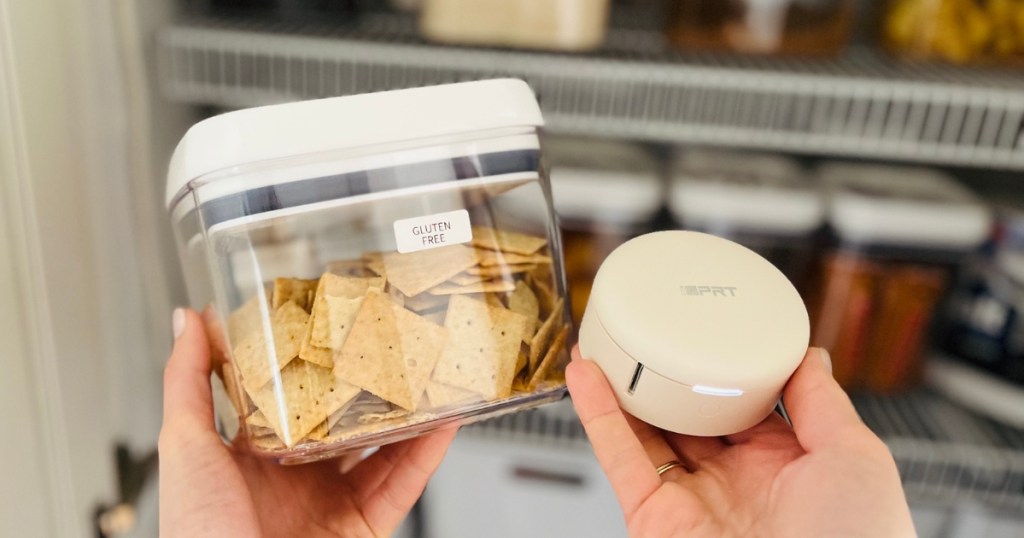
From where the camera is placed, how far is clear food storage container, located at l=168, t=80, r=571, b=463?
49cm

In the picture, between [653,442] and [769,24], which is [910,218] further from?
[653,442]

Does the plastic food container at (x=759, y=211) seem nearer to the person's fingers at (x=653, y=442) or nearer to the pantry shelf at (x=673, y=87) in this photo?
the pantry shelf at (x=673, y=87)

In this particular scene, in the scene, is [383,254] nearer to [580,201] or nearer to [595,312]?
[595,312]

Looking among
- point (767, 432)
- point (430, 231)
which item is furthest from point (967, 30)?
point (430, 231)

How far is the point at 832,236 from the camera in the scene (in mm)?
868

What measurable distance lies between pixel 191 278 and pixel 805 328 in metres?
0.50

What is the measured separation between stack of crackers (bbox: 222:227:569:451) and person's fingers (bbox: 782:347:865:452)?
0.57 feet

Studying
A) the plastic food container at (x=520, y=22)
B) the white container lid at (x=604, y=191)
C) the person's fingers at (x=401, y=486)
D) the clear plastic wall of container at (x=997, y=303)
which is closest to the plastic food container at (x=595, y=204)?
the white container lid at (x=604, y=191)

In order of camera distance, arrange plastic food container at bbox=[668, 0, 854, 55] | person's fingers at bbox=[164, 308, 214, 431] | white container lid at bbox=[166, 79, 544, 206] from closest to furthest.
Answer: white container lid at bbox=[166, 79, 544, 206] < person's fingers at bbox=[164, 308, 214, 431] < plastic food container at bbox=[668, 0, 854, 55]

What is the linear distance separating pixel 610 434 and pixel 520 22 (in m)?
0.45

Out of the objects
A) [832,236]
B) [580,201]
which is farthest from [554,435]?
[832,236]

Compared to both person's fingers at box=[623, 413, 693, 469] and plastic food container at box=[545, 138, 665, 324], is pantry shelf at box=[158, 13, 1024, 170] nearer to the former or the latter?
plastic food container at box=[545, 138, 665, 324]

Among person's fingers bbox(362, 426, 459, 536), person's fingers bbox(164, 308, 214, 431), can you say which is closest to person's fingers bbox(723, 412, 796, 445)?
person's fingers bbox(362, 426, 459, 536)

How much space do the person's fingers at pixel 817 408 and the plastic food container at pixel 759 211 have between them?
356 mm
